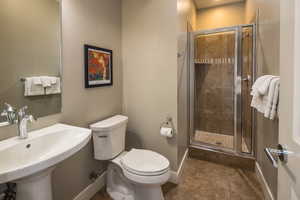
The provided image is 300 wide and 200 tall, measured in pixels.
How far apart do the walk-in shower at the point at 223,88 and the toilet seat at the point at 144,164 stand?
1.20 metres

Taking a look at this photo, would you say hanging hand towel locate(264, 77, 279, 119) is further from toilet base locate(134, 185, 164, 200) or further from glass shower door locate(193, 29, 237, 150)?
glass shower door locate(193, 29, 237, 150)

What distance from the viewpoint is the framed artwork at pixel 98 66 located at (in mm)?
1743

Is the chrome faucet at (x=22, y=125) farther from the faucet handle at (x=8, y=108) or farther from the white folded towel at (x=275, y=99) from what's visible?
the white folded towel at (x=275, y=99)

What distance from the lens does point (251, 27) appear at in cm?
230

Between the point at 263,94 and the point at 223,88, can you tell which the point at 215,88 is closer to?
the point at 223,88

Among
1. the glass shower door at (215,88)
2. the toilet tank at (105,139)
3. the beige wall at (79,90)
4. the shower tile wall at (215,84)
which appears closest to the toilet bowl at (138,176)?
the toilet tank at (105,139)

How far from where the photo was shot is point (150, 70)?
7.05 feet

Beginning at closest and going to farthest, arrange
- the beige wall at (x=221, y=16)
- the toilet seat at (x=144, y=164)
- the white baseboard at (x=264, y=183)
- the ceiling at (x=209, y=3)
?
the toilet seat at (x=144, y=164) < the white baseboard at (x=264, y=183) < the ceiling at (x=209, y=3) < the beige wall at (x=221, y=16)

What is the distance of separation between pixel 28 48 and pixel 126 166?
4.20 ft

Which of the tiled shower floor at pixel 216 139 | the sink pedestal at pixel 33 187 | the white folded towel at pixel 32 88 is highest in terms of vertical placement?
the white folded towel at pixel 32 88

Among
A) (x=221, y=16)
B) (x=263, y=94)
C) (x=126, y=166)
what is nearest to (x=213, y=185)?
(x=126, y=166)

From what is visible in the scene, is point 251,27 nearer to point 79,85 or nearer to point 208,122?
point 208,122

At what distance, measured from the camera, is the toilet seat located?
1.50 m

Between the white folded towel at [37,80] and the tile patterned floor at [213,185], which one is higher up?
the white folded towel at [37,80]
